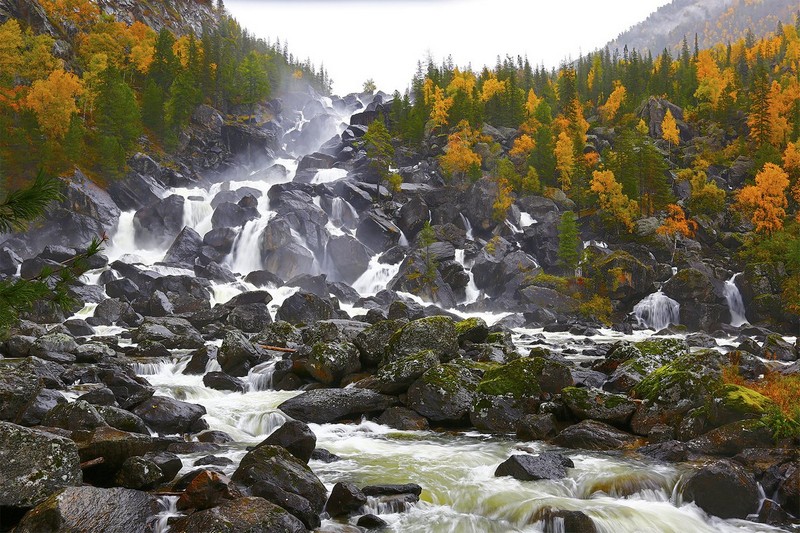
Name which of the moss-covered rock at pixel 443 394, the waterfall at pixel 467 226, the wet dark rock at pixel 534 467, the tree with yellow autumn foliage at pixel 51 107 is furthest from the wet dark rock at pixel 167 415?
the tree with yellow autumn foliage at pixel 51 107

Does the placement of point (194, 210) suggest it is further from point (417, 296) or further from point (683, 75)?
point (683, 75)

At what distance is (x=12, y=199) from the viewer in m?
5.46

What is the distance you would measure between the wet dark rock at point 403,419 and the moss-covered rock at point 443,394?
0.21m

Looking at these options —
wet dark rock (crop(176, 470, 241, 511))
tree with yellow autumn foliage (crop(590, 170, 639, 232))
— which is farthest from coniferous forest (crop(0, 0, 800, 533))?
tree with yellow autumn foliage (crop(590, 170, 639, 232))

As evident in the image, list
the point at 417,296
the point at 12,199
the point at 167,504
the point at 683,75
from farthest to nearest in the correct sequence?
the point at 683,75
the point at 417,296
the point at 167,504
the point at 12,199

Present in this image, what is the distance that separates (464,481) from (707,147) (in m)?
85.3

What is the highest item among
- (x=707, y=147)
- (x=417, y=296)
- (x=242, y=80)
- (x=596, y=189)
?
(x=242, y=80)

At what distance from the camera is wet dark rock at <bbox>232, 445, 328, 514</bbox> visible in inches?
339

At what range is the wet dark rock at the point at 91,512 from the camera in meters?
6.80

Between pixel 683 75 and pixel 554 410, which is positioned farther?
pixel 683 75

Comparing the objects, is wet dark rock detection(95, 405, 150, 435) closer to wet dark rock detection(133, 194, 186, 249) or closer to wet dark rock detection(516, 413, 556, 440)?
wet dark rock detection(516, 413, 556, 440)

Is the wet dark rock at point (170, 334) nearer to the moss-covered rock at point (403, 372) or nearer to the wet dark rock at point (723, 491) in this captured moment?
the moss-covered rock at point (403, 372)

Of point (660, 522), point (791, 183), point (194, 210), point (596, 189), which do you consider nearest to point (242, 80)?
point (194, 210)

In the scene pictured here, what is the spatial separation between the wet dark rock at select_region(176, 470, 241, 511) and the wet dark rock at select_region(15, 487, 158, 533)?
46 cm
